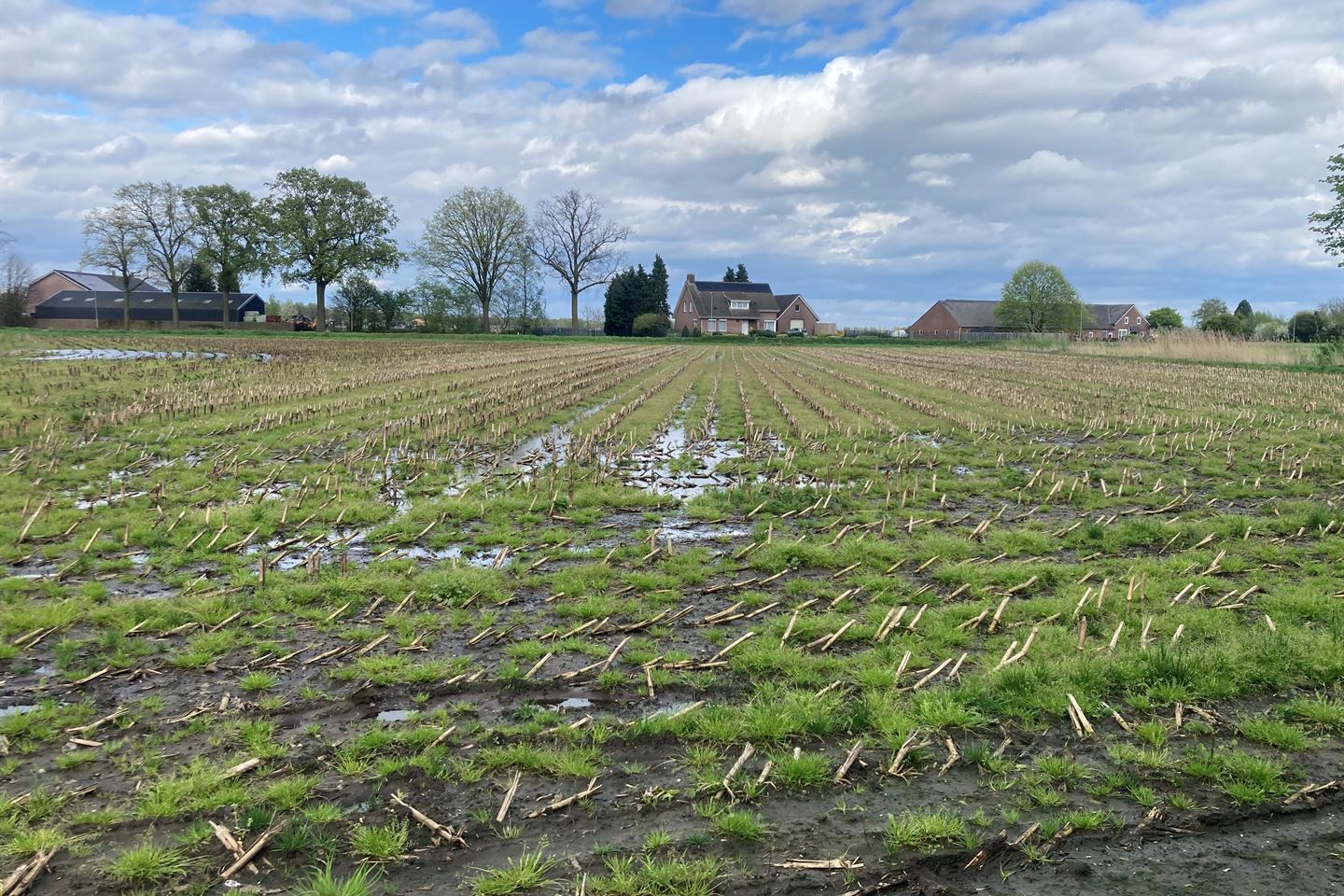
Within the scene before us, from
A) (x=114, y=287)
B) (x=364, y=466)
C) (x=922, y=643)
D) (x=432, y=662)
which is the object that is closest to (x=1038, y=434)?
(x=922, y=643)

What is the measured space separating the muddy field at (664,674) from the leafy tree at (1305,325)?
69.0 metres

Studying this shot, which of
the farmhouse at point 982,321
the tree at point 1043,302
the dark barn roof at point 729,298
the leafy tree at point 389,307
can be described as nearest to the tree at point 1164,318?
the farmhouse at point 982,321

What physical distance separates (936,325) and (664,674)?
126 metres

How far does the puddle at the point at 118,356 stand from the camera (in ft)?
111

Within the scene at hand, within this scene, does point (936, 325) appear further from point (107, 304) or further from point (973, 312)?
point (107, 304)

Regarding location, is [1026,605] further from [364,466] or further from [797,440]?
[364,466]

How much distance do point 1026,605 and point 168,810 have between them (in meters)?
6.65

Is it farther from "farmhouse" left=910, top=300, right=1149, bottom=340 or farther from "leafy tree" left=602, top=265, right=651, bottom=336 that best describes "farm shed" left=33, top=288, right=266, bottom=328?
"farmhouse" left=910, top=300, right=1149, bottom=340

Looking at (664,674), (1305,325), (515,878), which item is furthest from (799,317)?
(515,878)

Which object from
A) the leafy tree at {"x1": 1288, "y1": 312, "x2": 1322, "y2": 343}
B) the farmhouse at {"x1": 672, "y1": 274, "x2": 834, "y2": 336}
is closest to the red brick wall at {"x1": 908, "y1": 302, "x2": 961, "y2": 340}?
the farmhouse at {"x1": 672, "y1": 274, "x2": 834, "y2": 336}

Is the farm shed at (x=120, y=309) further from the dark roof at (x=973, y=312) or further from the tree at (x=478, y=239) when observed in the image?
the dark roof at (x=973, y=312)

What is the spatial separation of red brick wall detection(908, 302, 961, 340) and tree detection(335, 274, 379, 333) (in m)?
75.4

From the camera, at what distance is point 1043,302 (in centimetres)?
10606

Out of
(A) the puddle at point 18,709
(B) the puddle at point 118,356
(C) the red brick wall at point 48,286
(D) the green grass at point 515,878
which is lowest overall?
(D) the green grass at point 515,878
